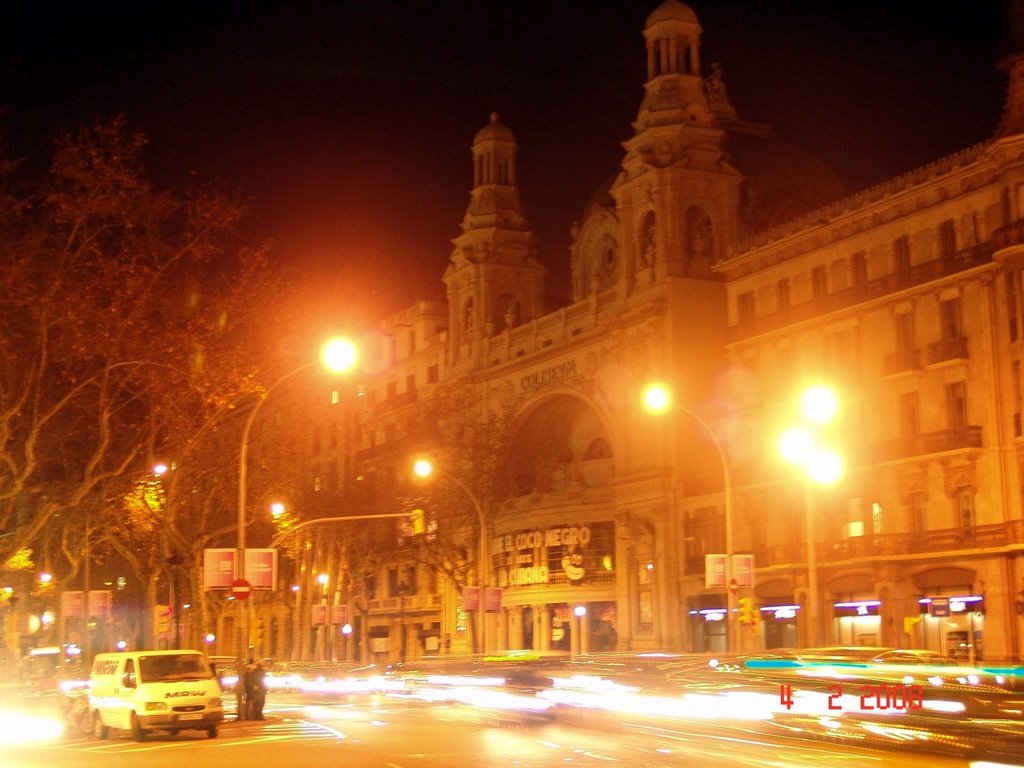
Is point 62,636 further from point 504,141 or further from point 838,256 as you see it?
point 504,141

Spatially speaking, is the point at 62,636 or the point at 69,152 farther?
the point at 62,636

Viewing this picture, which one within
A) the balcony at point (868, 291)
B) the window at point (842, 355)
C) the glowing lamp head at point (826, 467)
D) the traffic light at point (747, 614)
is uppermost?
the balcony at point (868, 291)

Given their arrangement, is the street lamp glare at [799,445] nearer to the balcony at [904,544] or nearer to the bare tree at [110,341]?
the balcony at [904,544]

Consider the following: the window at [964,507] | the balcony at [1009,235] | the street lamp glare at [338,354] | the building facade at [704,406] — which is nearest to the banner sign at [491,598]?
the building facade at [704,406]

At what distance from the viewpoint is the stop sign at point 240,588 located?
34125mm

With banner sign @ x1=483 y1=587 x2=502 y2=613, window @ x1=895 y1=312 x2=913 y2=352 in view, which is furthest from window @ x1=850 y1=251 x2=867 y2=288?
banner sign @ x1=483 y1=587 x2=502 y2=613

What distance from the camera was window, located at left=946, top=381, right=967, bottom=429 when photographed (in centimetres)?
5341

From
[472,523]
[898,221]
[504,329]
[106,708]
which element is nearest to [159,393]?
[106,708]

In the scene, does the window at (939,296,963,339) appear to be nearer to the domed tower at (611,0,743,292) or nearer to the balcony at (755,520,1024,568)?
the balcony at (755,520,1024,568)

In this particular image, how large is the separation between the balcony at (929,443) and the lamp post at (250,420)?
25.9 m

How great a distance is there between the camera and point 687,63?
239 feet

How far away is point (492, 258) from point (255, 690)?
179 ft

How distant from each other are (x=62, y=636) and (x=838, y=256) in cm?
3446
